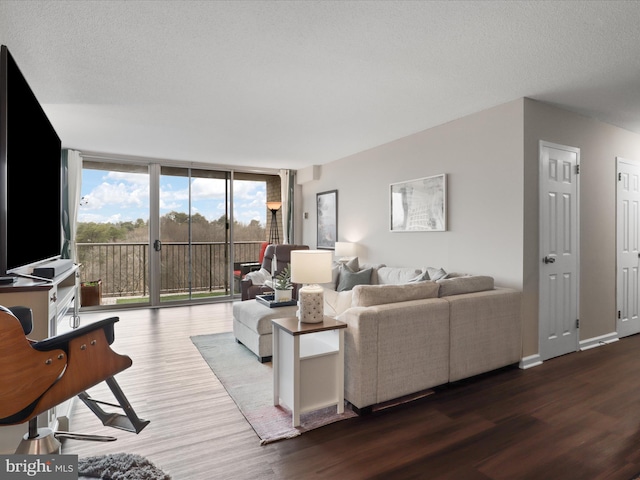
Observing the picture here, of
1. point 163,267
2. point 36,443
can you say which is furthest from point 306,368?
point 163,267

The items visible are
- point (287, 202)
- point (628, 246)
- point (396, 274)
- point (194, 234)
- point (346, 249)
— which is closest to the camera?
point (628, 246)

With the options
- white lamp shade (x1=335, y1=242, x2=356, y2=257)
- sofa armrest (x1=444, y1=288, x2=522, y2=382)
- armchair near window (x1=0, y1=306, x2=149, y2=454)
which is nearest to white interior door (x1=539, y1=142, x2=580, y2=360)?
sofa armrest (x1=444, y1=288, x2=522, y2=382)

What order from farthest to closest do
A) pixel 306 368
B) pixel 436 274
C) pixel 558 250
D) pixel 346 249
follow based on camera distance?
1. pixel 346 249
2. pixel 436 274
3. pixel 558 250
4. pixel 306 368

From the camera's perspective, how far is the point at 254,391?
2.84 m

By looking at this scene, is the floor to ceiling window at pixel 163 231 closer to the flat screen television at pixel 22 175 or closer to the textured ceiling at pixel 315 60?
the textured ceiling at pixel 315 60

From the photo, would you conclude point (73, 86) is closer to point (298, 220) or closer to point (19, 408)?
point (19, 408)

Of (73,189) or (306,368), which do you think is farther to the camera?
(73,189)

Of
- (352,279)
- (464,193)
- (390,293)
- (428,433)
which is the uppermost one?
(464,193)

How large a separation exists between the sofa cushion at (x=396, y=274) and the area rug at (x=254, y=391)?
1.88 m

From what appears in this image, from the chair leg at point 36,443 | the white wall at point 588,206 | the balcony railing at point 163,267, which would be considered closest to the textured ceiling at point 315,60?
the white wall at point 588,206

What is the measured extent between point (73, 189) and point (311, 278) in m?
4.91

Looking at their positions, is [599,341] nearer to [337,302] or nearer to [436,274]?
[436,274]

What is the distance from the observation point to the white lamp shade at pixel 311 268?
8.28ft

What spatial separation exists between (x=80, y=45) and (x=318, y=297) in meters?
2.35
